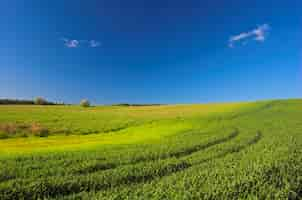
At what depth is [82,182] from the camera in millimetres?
9867

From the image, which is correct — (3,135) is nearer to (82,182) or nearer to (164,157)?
(82,182)

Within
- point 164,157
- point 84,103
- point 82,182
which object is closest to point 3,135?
point 82,182

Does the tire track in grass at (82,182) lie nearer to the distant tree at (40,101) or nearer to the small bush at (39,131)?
the small bush at (39,131)

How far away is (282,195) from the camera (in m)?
8.59

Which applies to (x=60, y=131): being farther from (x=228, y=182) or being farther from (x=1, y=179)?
(x=228, y=182)

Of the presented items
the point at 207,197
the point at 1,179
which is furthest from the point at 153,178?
the point at 1,179

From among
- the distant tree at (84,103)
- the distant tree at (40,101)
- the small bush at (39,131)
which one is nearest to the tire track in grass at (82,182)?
the small bush at (39,131)

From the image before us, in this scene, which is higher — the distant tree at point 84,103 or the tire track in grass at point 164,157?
the distant tree at point 84,103

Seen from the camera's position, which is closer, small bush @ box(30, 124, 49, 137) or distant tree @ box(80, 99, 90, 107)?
small bush @ box(30, 124, 49, 137)

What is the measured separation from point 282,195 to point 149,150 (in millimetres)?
8481

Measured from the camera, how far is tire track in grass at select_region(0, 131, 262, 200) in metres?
8.89

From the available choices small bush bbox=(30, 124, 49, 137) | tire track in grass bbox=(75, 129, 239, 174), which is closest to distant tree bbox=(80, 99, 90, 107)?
small bush bbox=(30, 124, 49, 137)

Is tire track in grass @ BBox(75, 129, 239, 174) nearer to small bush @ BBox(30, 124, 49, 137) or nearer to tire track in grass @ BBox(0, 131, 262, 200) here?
tire track in grass @ BBox(0, 131, 262, 200)

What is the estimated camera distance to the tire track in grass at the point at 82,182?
8.89 m
